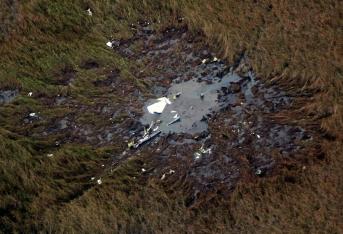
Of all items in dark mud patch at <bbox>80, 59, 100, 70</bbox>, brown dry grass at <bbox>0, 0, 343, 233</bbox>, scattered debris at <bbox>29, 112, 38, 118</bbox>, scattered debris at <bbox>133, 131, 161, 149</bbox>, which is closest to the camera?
brown dry grass at <bbox>0, 0, 343, 233</bbox>

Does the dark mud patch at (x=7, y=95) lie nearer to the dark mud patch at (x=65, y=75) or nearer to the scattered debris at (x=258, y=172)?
the dark mud patch at (x=65, y=75)

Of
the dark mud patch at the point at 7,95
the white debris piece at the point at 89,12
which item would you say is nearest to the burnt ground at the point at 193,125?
the dark mud patch at the point at 7,95

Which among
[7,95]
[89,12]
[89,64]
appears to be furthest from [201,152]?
[89,12]

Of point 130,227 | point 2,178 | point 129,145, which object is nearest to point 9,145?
point 2,178

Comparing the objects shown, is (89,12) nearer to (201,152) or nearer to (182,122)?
(182,122)

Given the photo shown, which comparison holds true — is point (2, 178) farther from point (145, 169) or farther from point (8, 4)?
point (8, 4)

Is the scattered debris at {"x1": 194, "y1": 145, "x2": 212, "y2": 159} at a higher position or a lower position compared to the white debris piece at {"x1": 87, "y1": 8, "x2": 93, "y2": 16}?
lower

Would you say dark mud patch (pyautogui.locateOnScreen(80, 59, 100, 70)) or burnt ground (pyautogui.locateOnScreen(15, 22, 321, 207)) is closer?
burnt ground (pyautogui.locateOnScreen(15, 22, 321, 207))

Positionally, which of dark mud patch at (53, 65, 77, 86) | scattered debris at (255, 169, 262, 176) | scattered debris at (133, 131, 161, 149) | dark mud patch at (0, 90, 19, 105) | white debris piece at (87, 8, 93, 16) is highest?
white debris piece at (87, 8, 93, 16)

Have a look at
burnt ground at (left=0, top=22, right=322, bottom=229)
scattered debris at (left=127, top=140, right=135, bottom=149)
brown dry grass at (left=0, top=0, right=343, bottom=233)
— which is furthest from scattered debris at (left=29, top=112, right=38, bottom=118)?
scattered debris at (left=127, top=140, right=135, bottom=149)

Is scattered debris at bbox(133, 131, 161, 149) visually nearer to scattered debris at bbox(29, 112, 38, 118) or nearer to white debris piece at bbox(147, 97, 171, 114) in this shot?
white debris piece at bbox(147, 97, 171, 114)
